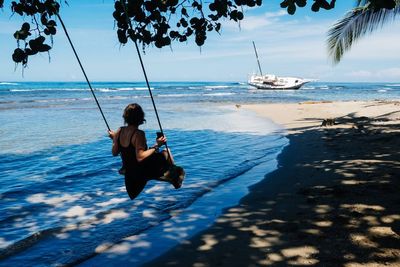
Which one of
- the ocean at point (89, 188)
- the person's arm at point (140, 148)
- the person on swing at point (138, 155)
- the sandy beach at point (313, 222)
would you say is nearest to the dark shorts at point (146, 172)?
the person on swing at point (138, 155)

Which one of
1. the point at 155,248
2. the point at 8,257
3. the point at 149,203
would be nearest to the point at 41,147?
the point at 149,203

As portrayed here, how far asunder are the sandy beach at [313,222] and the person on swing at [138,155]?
1.08 meters

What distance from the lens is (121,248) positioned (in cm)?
516

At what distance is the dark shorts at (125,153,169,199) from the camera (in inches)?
214

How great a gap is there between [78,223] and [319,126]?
43.4 feet

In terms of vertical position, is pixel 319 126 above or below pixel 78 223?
below

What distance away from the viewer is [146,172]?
548 cm

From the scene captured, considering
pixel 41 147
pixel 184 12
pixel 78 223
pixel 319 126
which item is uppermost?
pixel 184 12

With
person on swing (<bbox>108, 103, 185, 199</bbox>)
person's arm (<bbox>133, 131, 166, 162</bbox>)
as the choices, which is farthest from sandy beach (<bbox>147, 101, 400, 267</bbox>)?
person's arm (<bbox>133, 131, 166, 162</bbox>)

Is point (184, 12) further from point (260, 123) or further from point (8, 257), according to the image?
point (260, 123)

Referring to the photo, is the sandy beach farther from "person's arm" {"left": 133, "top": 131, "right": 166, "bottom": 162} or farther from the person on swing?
"person's arm" {"left": 133, "top": 131, "right": 166, "bottom": 162}

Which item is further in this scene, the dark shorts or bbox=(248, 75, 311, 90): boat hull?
bbox=(248, 75, 311, 90): boat hull

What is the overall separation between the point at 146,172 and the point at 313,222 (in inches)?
99.9

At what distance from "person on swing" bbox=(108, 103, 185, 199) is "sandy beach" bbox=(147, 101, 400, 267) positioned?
3.55ft
